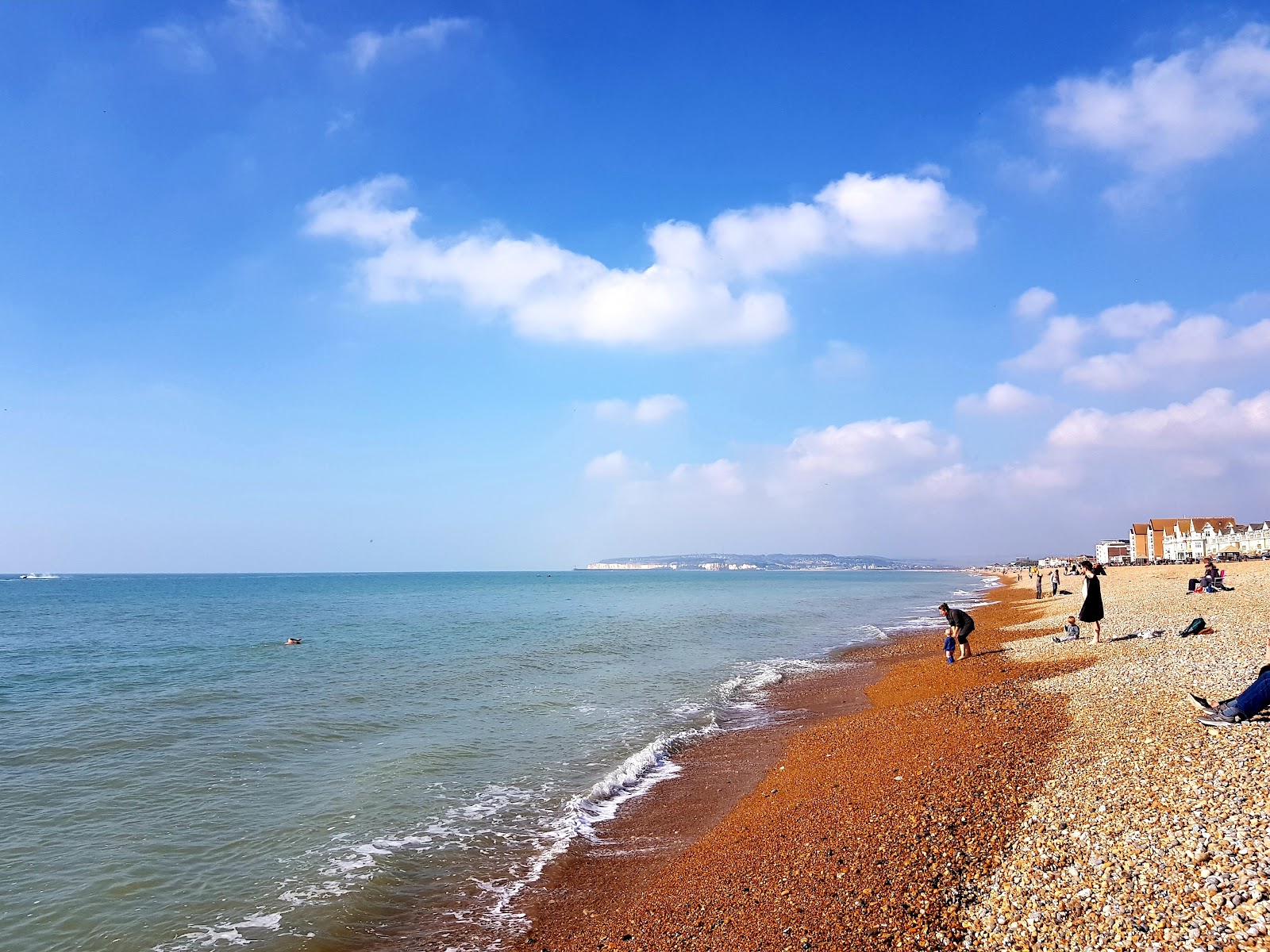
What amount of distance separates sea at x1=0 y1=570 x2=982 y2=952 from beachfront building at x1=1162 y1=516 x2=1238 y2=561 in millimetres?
105571

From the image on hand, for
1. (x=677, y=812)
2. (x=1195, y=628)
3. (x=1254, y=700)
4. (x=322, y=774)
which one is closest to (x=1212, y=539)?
(x=1195, y=628)

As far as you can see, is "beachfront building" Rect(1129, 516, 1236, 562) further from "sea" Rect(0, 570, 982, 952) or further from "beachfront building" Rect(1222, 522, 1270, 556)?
"sea" Rect(0, 570, 982, 952)

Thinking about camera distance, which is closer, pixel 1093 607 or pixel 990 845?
pixel 990 845

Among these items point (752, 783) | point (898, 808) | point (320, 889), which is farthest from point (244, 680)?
point (898, 808)

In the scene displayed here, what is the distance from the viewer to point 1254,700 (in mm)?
9156

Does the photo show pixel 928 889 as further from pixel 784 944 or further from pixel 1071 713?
pixel 1071 713

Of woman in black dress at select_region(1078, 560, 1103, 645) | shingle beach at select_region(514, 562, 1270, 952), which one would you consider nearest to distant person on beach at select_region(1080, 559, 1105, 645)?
woman in black dress at select_region(1078, 560, 1103, 645)

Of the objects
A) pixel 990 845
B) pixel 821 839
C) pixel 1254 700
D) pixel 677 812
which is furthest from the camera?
pixel 677 812

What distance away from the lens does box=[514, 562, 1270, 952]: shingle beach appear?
18.9 ft

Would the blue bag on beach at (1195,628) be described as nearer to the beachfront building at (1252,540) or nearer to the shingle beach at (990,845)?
the shingle beach at (990,845)

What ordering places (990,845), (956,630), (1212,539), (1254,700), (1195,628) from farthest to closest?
(1212,539), (956,630), (1195,628), (1254,700), (990,845)

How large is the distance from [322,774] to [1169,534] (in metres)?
141

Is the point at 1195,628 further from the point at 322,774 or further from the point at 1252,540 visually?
the point at 1252,540

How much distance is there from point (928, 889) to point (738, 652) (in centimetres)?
2472
